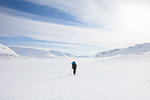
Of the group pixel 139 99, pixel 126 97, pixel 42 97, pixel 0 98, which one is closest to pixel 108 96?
pixel 126 97

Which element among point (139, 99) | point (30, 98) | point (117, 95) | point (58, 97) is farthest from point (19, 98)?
point (139, 99)

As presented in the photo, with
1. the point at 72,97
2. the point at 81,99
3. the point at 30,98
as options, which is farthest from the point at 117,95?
→ the point at 30,98

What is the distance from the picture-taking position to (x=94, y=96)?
5891 millimetres

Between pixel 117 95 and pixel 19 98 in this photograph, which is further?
pixel 117 95

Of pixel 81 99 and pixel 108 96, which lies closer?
pixel 81 99

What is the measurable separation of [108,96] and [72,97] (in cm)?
222

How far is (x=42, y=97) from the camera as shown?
573 cm

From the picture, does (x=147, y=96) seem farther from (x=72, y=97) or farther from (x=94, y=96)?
(x=72, y=97)

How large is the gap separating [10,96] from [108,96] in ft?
19.8

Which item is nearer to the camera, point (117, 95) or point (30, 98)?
point (30, 98)

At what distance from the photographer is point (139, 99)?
5.57 m

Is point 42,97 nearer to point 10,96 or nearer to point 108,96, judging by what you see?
point 10,96

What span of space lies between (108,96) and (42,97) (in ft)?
13.1

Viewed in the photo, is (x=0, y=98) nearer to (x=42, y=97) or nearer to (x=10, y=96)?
(x=10, y=96)
